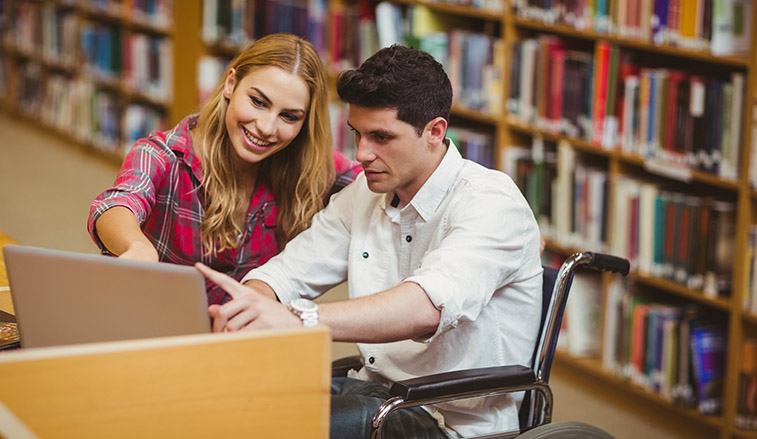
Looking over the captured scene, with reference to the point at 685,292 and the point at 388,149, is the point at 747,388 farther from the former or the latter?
the point at 388,149

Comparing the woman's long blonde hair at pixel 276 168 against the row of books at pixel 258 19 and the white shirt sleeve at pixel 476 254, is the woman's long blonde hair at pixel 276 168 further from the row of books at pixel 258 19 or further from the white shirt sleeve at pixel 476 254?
the row of books at pixel 258 19

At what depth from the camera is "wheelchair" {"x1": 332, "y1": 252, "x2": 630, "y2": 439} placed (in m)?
1.54

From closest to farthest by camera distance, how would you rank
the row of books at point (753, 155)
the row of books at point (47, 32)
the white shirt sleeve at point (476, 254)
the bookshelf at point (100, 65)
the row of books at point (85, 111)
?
the white shirt sleeve at point (476, 254)
the row of books at point (753, 155)
the bookshelf at point (100, 65)
the row of books at point (85, 111)
the row of books at point (47, 32)

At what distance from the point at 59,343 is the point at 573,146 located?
92.2 inches

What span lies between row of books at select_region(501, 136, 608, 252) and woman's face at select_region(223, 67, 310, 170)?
1.55 m

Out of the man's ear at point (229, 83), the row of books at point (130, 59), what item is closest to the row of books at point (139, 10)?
the row of books at point (130, 59)

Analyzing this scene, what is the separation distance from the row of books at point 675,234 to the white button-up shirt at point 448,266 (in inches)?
50.1

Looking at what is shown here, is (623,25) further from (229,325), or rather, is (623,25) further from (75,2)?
(75,2)

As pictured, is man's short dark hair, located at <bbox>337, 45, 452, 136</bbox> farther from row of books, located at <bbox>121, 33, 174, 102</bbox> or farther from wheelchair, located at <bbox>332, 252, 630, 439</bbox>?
row of books, located at <bbox>121, 33, 174, 102</bbox>

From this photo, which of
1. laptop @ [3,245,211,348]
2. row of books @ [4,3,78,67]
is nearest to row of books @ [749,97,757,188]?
laptop @ [3,245,211,348]

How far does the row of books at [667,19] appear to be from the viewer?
2727 mm

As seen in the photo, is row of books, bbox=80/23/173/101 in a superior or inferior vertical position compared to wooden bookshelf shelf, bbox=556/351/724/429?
superior

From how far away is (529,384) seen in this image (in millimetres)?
1674

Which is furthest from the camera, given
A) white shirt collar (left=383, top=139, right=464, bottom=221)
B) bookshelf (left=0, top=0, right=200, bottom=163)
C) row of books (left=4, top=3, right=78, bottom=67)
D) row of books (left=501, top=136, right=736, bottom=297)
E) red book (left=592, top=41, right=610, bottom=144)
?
row of books (left=4, top=3, right=78, bottom=67)
